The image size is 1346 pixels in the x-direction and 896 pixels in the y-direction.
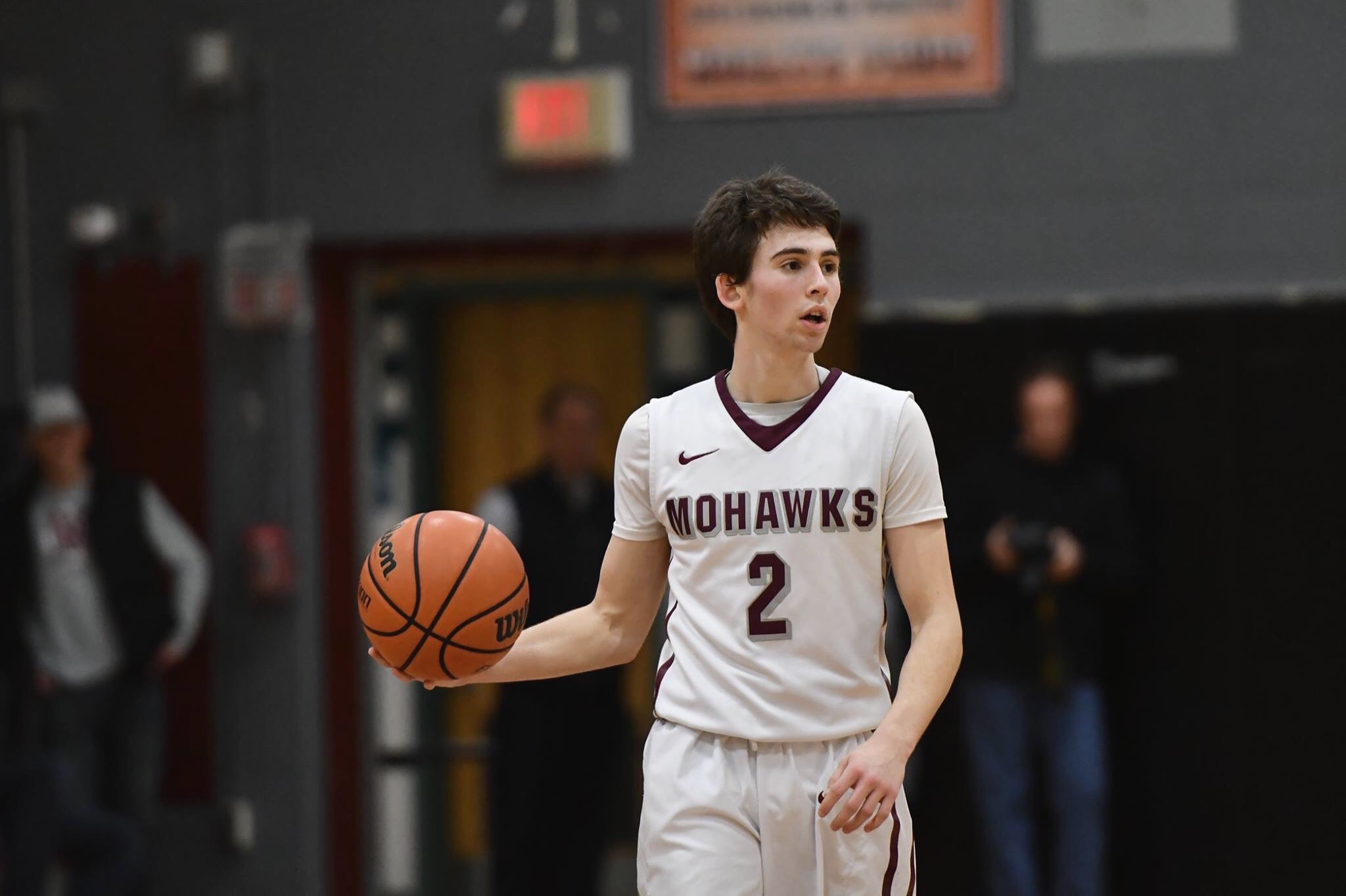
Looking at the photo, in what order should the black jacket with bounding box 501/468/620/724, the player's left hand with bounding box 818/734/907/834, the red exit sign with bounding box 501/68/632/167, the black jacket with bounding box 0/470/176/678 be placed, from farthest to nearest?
1. the red exit sign with bounding box 501/68/632/167
2. the black jacket with bounding box 0/470/176/678
3. the black jacket with bounding box 501/468/620/724
4. the player's left hand with bounding box 818/734/907/834

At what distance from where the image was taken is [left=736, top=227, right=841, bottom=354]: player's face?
3018mm

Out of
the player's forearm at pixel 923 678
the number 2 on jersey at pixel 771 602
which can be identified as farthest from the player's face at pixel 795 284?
the player's forearm at pixel 923 678

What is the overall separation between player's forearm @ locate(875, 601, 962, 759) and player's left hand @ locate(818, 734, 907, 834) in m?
0.03

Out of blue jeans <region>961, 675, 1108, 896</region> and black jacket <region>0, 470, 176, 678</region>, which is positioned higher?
black jacket <region>0, 470, 176, 678</region>

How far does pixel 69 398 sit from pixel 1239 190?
4.39 meters

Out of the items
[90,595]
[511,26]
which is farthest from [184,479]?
[511,26]

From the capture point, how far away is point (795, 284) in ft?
9.91

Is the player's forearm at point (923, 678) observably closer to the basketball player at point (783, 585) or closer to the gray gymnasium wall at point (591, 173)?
the basketball player at point (783, 585)

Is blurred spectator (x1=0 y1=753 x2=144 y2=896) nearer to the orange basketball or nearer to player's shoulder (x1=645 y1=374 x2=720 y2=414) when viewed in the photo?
the orange basketball

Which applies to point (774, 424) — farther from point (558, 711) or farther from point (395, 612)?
point (558, 711)

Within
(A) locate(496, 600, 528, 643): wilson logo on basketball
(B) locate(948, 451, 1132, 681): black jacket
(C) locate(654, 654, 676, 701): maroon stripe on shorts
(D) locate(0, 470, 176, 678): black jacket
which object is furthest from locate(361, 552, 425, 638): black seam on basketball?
(D) locate(0, 470, 176, 678): black jacket

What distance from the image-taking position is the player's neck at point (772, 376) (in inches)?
122

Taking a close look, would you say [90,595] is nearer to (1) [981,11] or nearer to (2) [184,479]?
(2) [184,479]

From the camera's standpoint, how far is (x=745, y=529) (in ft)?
9.95
